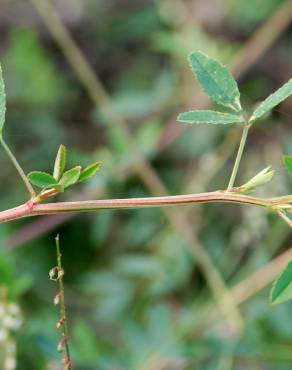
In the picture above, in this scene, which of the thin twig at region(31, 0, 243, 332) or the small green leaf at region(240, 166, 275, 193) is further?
the thin twig at region(31, 0, 243, 332)

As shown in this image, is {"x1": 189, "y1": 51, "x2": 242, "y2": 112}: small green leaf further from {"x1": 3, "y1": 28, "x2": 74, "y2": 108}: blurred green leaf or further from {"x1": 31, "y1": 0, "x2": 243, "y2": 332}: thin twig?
{"x1": 3, "y1": 28, "x2": 74, "y2": 108}: blurred green leaf

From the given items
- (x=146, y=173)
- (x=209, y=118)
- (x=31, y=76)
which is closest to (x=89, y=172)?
(x=209, y=118)

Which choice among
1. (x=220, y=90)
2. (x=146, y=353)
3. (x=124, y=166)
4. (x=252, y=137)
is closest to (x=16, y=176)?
(x=124, y=166)

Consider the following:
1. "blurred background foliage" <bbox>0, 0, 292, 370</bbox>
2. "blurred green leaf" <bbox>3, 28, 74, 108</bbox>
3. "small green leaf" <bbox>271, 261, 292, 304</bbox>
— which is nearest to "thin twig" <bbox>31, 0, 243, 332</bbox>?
"blurred background foliage" <bbox>0, 0, 292, 370</bbox>

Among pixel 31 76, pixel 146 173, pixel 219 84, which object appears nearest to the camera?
pixel 219 84

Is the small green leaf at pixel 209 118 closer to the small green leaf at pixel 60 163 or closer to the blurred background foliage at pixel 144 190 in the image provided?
the small green leaf at pixel 60 163

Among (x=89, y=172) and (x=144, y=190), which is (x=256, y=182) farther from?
(x=144, y=190)
